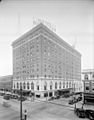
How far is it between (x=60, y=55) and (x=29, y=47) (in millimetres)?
8397

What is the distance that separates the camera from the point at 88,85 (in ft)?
46.7

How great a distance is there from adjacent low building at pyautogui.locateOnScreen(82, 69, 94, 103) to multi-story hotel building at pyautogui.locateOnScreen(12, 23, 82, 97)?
226 inches

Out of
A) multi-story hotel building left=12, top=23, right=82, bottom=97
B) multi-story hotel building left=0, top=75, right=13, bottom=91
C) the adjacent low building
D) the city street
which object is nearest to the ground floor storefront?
the adjacent low building

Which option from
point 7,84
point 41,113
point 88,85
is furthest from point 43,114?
point 7,84

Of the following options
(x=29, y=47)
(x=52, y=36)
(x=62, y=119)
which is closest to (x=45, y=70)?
(x=29, y=47)

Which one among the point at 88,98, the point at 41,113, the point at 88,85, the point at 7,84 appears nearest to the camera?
the point at 41,113

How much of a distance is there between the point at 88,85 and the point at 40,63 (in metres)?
9.71

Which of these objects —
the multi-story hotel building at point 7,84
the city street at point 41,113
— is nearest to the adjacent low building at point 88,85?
the city street at point 41,113

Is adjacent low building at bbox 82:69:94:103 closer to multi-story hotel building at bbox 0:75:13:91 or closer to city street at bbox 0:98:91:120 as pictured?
city street at bbox 0:98:91:120

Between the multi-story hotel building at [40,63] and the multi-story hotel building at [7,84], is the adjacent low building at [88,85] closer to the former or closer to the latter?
the multi-story hotel building at [40,63]

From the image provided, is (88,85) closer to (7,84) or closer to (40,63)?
(40,63)

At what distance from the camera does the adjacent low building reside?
13.4 m

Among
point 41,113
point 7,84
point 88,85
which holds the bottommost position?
point 7,84

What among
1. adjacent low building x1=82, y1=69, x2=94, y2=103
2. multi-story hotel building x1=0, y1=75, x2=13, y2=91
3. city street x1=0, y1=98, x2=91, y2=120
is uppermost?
adjacent low building x1=82, y1=69, x2=94, y2=103
